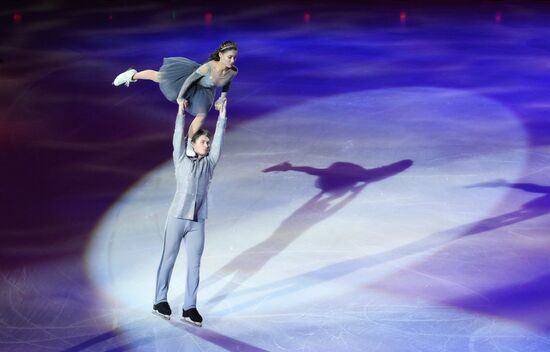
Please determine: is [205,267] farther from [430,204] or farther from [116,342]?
[430,204]

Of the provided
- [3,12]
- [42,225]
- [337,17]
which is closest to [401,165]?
[42,225]

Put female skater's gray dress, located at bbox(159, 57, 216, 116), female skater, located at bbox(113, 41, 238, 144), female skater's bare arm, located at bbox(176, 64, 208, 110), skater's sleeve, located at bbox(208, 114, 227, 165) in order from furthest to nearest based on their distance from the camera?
female skater's gray dress, located at bbox(159, 57, 216, 116) → female skater's bare arm, located at bbox(176, 64, 208, 110) → female skater, located at bbox(113, 41, 238, 144) → skater's sleeve, located at bbox(208, 114, 227, 165)

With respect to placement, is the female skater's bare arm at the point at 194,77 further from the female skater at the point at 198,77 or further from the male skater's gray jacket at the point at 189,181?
the male skater's gray jacket at the point at 189,181

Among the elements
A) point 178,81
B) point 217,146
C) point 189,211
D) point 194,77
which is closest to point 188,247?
point 189,211

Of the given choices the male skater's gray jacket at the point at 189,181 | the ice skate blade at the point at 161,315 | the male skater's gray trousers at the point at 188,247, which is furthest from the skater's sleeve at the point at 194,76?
the ice skate blade at the point at 161,315

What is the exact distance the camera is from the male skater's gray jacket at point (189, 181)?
5078 mm

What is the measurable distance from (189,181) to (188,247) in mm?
396

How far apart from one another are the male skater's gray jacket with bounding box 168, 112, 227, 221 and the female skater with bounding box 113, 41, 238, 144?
2.31ft

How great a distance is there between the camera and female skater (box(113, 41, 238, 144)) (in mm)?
5816

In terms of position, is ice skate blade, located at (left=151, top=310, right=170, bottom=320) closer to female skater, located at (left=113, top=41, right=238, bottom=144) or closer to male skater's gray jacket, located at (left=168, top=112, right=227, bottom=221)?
male skater's gray jacket, located at (left=168, top=112, right=227, bottom=221)

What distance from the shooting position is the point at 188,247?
17.0ft

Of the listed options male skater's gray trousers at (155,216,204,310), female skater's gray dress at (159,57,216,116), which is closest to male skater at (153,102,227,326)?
male skater's gray trousers at (155,216,204,310)

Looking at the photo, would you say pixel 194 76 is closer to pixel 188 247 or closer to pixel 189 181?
pixel 189 181

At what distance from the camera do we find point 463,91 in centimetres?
991
